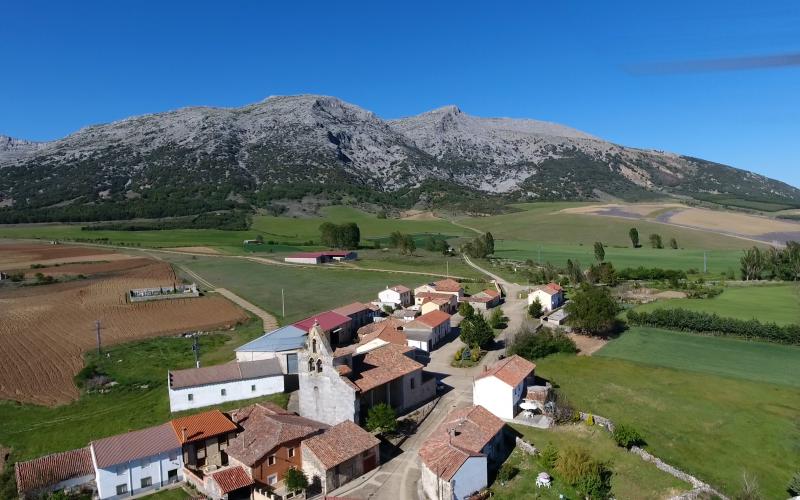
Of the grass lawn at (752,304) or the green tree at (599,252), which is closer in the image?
the grass lawn at (752,304)

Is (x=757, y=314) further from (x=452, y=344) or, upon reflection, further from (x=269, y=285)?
(x=269, y=285)

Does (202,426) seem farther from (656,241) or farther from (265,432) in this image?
(656,241)

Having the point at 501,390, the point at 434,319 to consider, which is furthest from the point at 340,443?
the point at 434,319

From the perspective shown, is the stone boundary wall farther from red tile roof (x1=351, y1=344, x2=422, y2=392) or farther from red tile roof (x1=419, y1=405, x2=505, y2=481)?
red tile roof (x1=351, y1=344, x2=422, y2=392)

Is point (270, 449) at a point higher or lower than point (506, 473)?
higher

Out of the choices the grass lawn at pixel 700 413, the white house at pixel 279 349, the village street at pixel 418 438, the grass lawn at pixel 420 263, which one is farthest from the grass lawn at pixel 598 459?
the grass lawn at pixel 420 263

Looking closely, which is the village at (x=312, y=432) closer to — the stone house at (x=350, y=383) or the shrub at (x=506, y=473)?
→ the stone house at (x=350, y=383)
